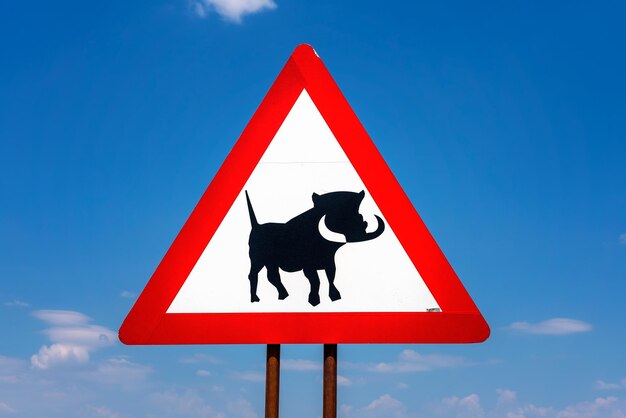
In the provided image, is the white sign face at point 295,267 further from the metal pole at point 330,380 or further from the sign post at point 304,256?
the metal pole at point 330,380

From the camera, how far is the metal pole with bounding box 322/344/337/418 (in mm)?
2865

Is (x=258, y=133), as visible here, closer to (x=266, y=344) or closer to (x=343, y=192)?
(x=343, y=192)

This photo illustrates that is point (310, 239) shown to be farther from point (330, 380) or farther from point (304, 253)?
point (330, 380)

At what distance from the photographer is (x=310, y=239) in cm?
292

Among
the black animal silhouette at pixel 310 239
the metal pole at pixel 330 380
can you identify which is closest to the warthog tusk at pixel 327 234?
the black animal silhouette at pixel 310 239

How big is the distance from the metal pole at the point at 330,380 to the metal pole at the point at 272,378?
0.20m

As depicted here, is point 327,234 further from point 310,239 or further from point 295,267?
point 295,267

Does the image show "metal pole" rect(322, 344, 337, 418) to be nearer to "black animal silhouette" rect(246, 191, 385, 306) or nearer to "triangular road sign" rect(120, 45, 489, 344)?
"triangular road sign" rect(120, 45, 489, 344)

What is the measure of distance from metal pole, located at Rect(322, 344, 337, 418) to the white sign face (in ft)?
0.63

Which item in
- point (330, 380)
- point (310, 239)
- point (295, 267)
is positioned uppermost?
point (310, 239)

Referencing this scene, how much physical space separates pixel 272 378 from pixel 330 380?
9.7 inches

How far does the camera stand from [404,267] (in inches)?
113

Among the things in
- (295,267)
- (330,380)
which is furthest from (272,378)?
(295,267)

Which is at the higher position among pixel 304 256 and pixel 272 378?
pixel 304 256
